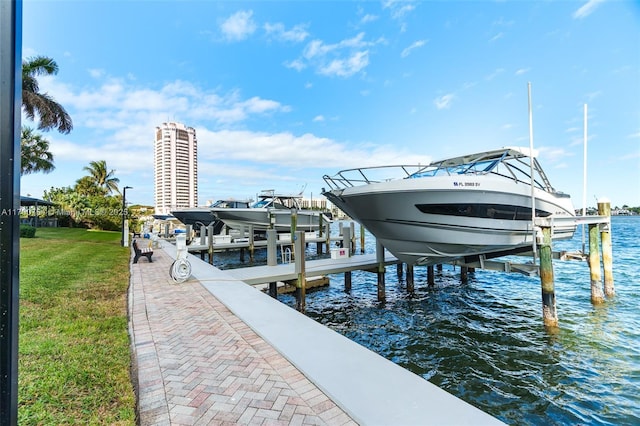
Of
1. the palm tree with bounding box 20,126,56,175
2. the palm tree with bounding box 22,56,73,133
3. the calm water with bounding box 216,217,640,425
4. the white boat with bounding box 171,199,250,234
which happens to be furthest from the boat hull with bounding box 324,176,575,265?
the palm tree with bounding box 20,126,56,175

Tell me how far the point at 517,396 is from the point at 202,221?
1061 inches

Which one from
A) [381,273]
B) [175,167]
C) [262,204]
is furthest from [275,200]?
[175,167]

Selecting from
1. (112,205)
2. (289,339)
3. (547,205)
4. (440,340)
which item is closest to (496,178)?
(547,205)

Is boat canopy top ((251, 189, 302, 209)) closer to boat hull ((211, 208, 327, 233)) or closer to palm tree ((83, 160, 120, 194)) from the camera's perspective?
boat hull ((211, 208, 327, 233))

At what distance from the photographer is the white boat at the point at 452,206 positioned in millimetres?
7816

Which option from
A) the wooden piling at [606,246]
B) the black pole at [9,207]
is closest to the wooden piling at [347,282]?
the wooden piling at [606,246]

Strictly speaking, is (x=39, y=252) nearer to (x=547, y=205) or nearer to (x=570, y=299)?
(x=547, y=205)

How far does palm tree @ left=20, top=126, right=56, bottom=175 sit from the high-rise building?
51366 mm

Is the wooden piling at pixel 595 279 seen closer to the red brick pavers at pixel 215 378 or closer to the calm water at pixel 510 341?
the calm water at pixel 510 341

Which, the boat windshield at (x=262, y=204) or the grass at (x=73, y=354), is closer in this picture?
the grass at (x=73, y=354)

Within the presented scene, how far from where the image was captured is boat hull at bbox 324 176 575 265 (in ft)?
25.6

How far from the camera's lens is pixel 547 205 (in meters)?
9.09

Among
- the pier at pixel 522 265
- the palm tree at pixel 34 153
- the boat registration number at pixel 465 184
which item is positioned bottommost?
the pier at pixel 522 265

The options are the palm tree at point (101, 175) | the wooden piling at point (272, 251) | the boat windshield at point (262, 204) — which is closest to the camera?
the wooden piling at point (272, 251)
